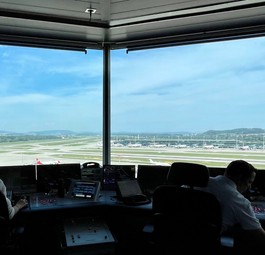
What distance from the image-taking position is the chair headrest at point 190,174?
247 centimetres

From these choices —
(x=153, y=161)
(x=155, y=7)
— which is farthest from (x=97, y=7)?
(x=153, y=161)

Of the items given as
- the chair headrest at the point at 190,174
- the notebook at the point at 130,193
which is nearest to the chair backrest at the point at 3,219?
the notebook at the point at 130,193

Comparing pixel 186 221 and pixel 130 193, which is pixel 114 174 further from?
pixel 186 221

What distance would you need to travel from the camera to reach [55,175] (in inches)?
144

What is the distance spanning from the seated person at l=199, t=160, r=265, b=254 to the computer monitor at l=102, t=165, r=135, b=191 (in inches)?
53.3

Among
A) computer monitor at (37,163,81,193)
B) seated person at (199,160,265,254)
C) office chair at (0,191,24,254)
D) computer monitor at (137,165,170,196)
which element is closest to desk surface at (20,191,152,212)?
computer monitor at (37,163,81,193)

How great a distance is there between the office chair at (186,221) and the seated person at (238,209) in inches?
5.9

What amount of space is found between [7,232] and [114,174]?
4.68 ft

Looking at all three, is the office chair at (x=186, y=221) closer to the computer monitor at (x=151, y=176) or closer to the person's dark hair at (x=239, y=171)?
the person's dark hair at (x=239, y=171)

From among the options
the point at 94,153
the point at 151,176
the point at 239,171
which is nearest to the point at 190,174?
the point at 239,171

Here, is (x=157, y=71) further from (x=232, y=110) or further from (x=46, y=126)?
(x=46, y=126)

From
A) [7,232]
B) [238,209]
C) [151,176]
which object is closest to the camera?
[238,209]

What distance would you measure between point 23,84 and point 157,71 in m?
1.77

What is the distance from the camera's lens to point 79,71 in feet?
14.3
